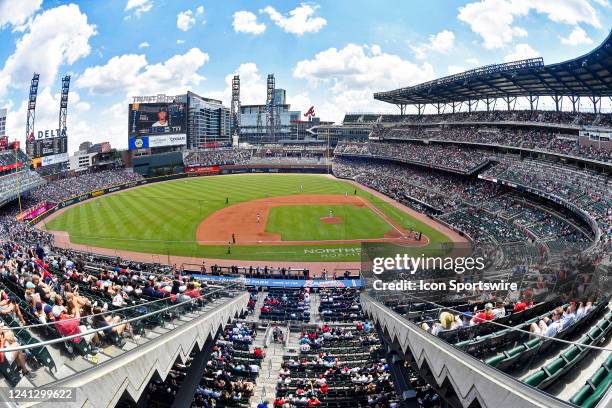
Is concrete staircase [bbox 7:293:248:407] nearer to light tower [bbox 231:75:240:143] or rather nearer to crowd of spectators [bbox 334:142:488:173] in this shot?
crowd of spectators [bbox 334:142:488:173]

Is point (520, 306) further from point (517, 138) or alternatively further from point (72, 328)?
point (517, 138)

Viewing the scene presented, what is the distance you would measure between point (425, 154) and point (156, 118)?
5754 cm

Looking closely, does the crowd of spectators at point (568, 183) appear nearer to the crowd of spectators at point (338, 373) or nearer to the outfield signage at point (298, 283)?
the outfield signage at point (298, 283)

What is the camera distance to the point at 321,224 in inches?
1692

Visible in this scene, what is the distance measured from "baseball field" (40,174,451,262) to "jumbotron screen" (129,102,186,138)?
73.0ft

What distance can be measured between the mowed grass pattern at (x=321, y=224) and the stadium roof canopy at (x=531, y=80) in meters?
24.1

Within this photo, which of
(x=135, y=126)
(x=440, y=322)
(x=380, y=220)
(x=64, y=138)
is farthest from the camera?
(x=135, y=126)

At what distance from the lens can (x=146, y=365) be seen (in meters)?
6.49

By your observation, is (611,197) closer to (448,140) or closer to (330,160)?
(448,140)

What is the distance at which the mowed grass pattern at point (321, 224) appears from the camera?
3903cm

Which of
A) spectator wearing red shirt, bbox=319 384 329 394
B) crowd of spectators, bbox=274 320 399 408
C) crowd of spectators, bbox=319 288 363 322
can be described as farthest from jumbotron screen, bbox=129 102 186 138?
spectator wearing red shirt, bbox=319 384 329 394

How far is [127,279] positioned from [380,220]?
109ft

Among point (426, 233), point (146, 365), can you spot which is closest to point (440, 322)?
point (146, 365)

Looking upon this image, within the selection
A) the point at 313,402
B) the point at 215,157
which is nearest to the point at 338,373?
the point at 313,402
